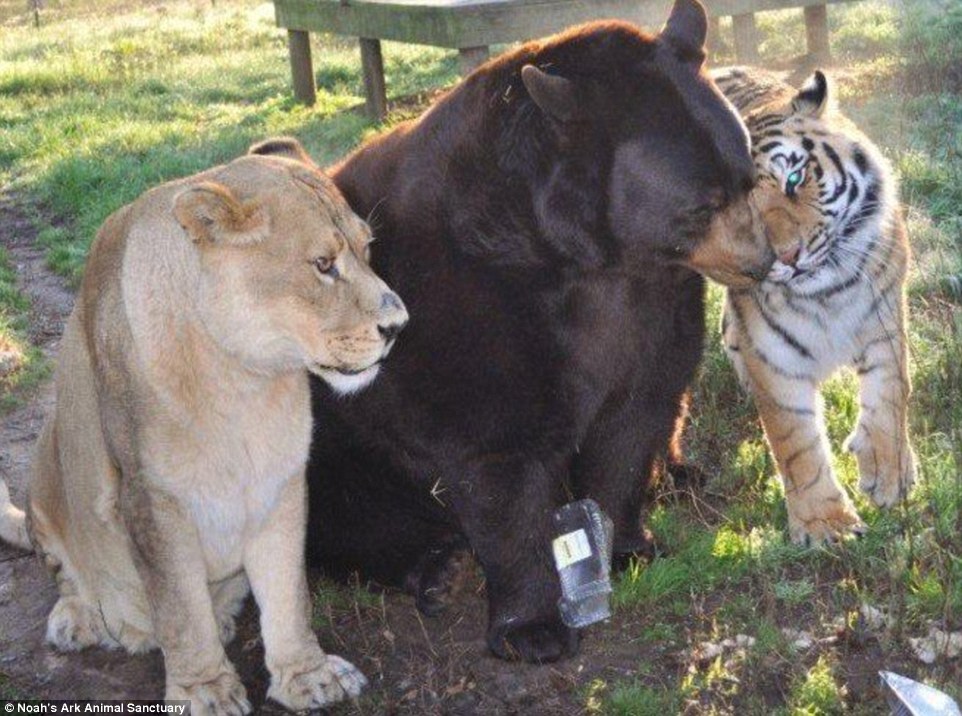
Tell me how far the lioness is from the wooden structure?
572cm

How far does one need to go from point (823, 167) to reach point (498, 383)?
4.64ft

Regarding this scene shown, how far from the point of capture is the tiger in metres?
4.54

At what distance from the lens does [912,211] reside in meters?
6.80

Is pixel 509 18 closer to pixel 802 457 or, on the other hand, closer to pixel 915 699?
pixel 802 457

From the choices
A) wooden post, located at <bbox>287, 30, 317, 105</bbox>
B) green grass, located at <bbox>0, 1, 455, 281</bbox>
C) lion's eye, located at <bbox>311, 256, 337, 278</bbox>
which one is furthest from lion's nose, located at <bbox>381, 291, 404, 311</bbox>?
wooden post, located at <bbox>287, 30, 317, 105</bbox>

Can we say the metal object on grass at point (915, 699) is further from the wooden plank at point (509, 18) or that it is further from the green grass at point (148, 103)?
the wooden plank at point (509, 18)

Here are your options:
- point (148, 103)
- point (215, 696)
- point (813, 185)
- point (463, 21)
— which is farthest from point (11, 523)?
point (148, 103)

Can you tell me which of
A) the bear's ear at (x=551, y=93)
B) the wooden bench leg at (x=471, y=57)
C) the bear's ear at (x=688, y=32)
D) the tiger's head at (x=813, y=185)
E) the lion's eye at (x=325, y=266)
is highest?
the bear's ear at (x=688, y=32)

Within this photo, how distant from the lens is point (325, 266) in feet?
11.5

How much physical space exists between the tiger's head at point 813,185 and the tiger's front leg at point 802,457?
1.17ft

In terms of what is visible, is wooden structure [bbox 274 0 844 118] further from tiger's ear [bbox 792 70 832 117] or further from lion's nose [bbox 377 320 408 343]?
lion's nose [bbox 377 320 408 343]

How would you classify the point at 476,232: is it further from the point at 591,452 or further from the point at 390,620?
the point at 390,620

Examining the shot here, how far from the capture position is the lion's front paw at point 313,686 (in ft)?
12.9

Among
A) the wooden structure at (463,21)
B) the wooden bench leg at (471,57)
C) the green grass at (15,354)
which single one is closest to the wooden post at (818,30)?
the wooden structure at (463,21)
